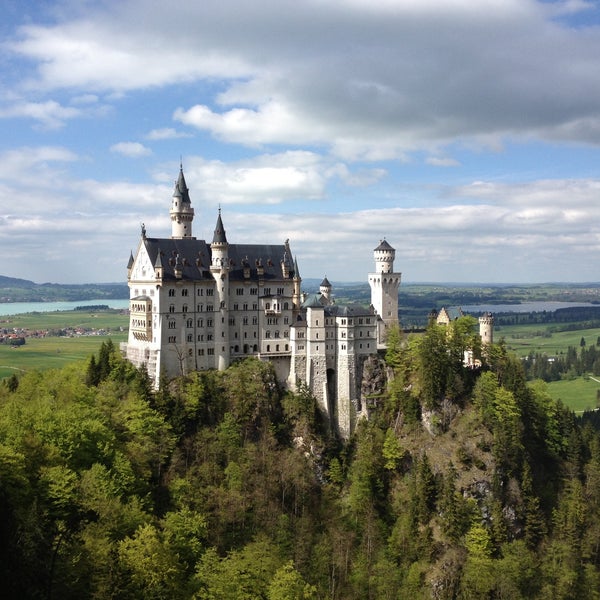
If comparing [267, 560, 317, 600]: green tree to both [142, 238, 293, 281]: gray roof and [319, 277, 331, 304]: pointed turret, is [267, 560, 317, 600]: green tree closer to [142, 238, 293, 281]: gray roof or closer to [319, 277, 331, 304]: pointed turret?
[142, 238, 293, 281]: gray roof

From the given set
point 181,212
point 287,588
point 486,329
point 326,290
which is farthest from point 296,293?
point 287,588

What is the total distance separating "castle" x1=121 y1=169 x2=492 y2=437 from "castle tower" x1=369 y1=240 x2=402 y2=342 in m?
2.78

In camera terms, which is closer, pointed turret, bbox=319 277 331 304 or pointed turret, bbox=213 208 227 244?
pointed turret, bbox=213 208 227 244

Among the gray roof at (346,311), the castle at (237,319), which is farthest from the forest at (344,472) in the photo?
the gray roof at (346,311)

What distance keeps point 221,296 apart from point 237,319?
4.49m

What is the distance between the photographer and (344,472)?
94250 mm

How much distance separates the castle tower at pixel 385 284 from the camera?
350ft

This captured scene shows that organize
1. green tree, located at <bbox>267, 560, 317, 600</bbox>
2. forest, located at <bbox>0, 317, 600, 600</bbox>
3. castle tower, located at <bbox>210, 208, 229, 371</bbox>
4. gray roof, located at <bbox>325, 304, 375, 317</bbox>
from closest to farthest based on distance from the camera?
green tree, located at <bbox>267, 560, 317, 600</bbox>, forest, located at <bbox>0, 317, 600, 600</bbox>, castle tower, located at <bbox>210, 208, 229, 371</bbox>, gray roof, located at <bbox>325, 304, 375, 317</bbox>

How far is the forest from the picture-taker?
226 ft

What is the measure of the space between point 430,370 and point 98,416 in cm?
4252

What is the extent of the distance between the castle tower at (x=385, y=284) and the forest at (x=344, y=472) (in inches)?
230

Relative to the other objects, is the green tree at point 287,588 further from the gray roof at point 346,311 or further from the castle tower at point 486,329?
the castle tower at point 486,329

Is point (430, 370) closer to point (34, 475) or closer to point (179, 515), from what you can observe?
point (179, 515)

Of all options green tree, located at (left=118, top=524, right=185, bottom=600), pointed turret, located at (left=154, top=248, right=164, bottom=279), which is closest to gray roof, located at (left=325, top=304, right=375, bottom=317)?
pointed turret, located at (left=154, top=248, right=164, bottom=279)
